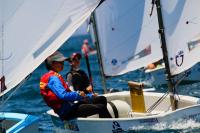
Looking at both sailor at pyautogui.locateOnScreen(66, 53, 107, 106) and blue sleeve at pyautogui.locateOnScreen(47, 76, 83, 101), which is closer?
blue sleeve at pyautogui.locateOnScreen(47, 76, 83, 101)

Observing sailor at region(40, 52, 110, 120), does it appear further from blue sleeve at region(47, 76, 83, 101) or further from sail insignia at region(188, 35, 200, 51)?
sail insignia at region(188, 35, 200, 51)

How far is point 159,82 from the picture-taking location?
54.3ft

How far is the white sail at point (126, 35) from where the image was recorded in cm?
1172

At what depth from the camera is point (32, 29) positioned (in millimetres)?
7867

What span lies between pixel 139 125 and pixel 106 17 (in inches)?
158

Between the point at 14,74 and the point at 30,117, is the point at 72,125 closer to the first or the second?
the point at 30,117

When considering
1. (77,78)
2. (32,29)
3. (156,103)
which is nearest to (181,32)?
(156,103)

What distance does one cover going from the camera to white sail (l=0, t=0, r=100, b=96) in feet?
24.9

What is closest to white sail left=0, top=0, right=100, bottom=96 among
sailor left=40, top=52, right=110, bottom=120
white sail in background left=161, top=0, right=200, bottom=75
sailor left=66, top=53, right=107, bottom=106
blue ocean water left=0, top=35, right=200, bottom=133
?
blue ocean water left=0, top=35, right=200, bottom=133

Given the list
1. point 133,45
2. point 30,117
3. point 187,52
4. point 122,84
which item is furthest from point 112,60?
point 122,84

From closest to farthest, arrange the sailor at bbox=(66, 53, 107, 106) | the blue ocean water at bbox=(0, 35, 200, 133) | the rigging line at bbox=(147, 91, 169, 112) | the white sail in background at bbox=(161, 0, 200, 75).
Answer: the blue ocean water at bbox=(0, 35, 200, 133) < the white sail in background at bbox=(161, 0, 200, 75) < the rigging line at bbox=(147, 91, 169, 112) < the sailor at bbox=(66, 53, 107, 106)

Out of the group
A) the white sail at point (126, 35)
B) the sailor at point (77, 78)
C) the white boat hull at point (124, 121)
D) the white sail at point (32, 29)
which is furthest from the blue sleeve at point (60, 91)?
the white sail at point (126, 35)

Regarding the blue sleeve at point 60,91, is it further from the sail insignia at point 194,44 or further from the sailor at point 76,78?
the sail insignia at point 194,44

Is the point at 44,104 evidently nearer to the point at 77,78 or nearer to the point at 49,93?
the point at 77,78
